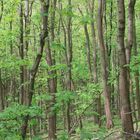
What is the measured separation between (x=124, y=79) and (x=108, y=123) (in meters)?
8.87

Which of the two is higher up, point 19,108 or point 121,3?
point 121,3

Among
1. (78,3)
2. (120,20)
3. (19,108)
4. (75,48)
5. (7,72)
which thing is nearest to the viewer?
(19,108)

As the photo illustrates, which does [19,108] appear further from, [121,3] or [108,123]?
[108,123]

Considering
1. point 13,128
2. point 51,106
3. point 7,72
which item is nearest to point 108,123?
point 51,106

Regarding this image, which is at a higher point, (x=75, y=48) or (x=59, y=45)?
(x=75, y=48)

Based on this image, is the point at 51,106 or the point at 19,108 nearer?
the point at 19,108

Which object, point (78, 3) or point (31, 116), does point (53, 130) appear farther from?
point (78, 3)

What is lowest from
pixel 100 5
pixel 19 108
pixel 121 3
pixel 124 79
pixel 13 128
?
pixel 13 128

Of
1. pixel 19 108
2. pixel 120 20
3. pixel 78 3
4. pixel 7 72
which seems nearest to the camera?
pixel 19 108

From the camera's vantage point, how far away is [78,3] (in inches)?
1060

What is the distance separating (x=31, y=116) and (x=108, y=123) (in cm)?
1250

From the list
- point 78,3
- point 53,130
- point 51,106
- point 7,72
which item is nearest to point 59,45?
point 51,106

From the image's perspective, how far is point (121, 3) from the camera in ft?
28.8

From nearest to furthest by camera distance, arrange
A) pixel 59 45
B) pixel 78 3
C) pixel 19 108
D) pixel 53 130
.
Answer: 1. pixel 19 108
2. pixel 59 45
3. pixel 53 130
4. pixel 78 3
